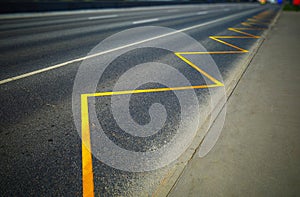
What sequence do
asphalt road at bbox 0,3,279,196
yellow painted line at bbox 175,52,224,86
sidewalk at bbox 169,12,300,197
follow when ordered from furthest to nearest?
yellow painted line at bbox 175,52,224,86 → asphalt road at bbox 0,3,279,196 → sidewalk at bbox 169,12,300,197

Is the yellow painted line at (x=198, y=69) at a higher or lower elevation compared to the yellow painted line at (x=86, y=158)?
higher

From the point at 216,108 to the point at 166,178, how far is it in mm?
1915

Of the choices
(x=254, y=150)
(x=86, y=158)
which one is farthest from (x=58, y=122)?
(x=254, y=150)

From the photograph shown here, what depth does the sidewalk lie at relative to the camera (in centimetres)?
223

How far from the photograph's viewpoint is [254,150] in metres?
2.74

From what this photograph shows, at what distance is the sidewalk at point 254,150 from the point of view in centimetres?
223

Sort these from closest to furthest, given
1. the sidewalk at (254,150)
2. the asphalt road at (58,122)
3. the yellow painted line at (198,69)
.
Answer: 1. the sidewalk at (254,150)
2. the asphalt road at (58,122)
3. the yellow painted line at (198,69)

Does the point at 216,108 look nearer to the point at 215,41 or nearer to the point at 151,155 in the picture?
the point at 151,155

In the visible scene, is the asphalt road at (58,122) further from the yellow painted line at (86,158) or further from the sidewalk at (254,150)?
the sidewalk at (254,150)

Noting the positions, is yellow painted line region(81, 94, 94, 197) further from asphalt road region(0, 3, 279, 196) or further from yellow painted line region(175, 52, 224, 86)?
yellow painted line region(175, 52, 224, 86)

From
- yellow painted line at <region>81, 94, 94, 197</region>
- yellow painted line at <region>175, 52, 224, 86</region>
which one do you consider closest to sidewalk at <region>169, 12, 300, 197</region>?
yellow painted line at <region>175, 52, 224, 86</region>

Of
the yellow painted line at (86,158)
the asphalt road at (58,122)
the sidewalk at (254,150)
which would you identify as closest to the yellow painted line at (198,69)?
the asphalt road at (58,122)

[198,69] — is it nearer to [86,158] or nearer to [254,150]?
[254,150]

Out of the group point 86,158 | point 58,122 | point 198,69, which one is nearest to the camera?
point 86,158
